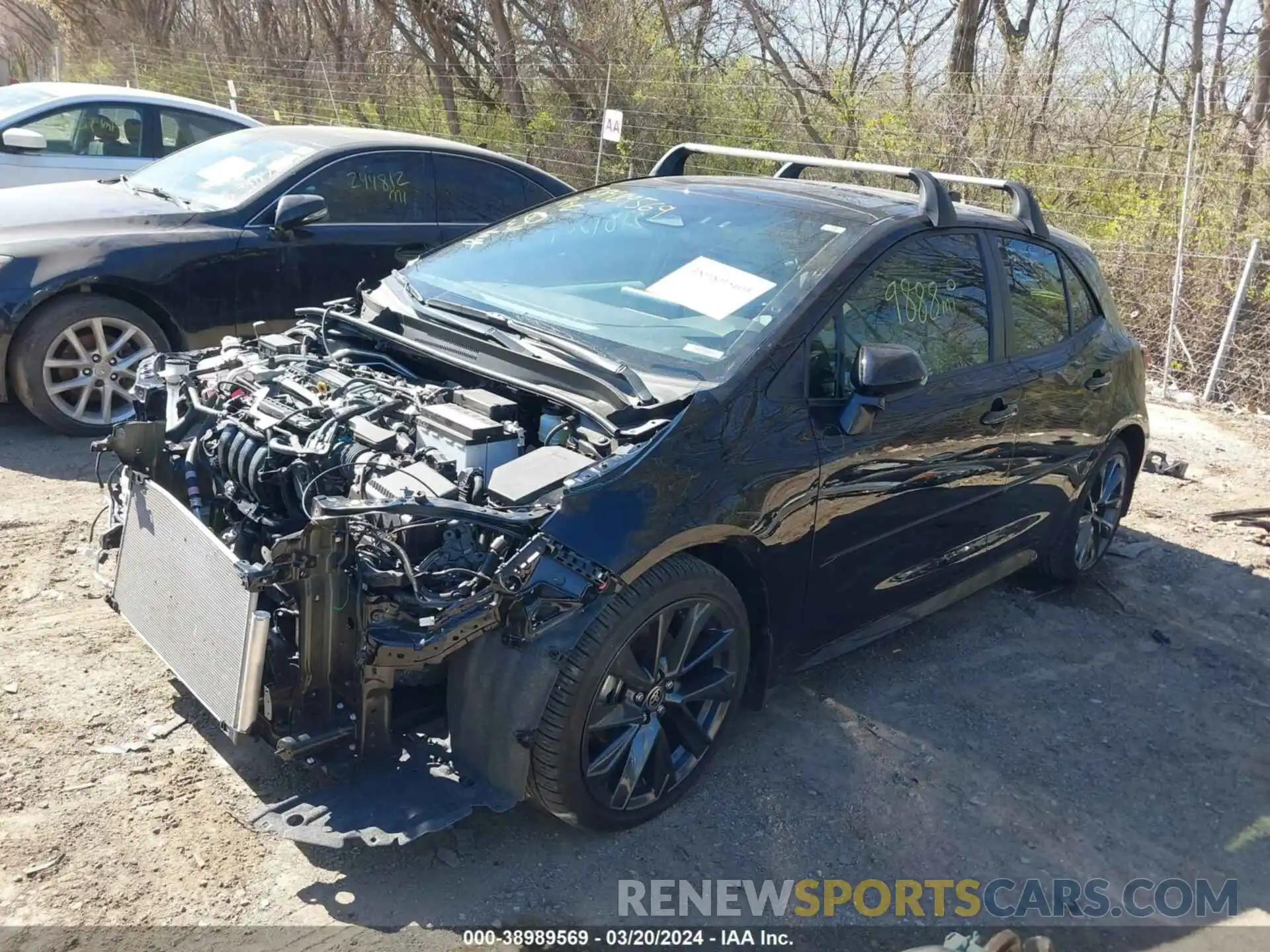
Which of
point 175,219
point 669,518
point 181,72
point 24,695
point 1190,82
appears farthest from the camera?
point 181,72

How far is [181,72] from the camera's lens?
69.8ft

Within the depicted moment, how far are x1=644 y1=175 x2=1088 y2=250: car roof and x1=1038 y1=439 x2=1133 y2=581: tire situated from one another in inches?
47.9

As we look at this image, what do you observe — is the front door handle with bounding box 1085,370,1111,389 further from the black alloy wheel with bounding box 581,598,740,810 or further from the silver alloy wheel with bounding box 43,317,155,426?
the silver alloy wheel with bounding box 43,317,155,426

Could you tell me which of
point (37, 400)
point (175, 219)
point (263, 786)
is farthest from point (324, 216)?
point (263, 786)

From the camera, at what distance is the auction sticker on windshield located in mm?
3607

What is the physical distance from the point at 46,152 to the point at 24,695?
21.7 feet

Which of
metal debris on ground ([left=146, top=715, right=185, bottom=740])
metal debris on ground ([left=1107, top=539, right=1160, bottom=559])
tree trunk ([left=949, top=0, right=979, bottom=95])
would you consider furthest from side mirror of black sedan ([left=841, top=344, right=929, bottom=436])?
tree trunk ([left=949, top=0, right=979, bottom=95])

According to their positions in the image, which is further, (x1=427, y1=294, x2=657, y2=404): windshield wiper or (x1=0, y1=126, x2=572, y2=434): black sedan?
(x1=0, y1=126, x2=572, y2=434): black sedan

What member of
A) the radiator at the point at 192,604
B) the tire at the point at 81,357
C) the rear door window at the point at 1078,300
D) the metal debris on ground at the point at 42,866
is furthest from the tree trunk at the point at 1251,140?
the metal debris on ground at the point at 42,866

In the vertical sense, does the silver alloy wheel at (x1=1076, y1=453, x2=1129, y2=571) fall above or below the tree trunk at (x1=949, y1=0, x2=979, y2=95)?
below

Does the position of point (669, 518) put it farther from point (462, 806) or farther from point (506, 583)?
point (462, 806)

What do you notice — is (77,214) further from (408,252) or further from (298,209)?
(408,252)

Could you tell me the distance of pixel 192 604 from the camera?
3.03 meters

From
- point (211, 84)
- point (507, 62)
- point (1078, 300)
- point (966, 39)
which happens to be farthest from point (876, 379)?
point (211, 84)
